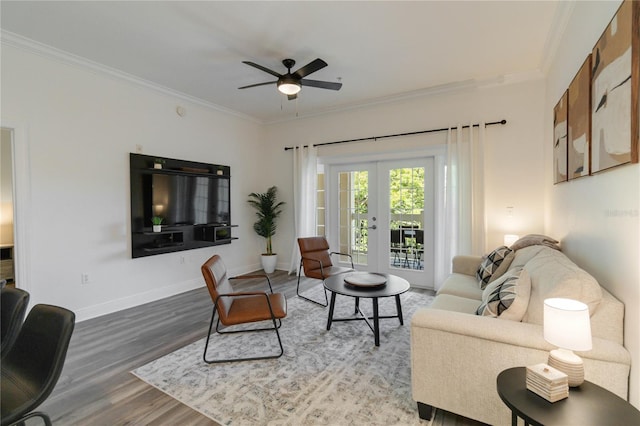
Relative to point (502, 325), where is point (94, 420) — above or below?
below

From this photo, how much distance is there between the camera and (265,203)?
232 inches

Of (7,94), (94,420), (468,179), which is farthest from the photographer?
(468,179)

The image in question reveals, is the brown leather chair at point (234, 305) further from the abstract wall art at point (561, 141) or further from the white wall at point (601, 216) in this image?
the abstract wall art at point (561, 141)

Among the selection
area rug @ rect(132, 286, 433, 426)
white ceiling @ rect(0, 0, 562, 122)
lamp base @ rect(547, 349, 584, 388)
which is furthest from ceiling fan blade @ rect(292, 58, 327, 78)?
lamp base @ rect(547, 349, 584, 388)

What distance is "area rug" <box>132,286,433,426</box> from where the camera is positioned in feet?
6.41

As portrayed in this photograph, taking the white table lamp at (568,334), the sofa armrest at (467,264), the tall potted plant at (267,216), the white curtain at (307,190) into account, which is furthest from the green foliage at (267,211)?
the white table lamp at (568,334)

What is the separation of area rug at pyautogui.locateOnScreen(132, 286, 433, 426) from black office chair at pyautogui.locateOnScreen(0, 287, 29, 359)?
3.35 ft

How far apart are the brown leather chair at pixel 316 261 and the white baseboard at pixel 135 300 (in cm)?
175

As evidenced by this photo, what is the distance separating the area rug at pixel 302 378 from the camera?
1955 mm

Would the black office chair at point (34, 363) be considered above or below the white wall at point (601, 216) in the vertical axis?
below

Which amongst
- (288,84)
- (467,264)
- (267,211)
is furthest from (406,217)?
(288,84)

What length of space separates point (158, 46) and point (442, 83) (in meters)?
3.63

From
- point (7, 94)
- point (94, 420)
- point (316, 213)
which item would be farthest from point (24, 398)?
point (316, 213)

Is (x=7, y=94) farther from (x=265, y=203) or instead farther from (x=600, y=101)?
(x=600, y=101)
